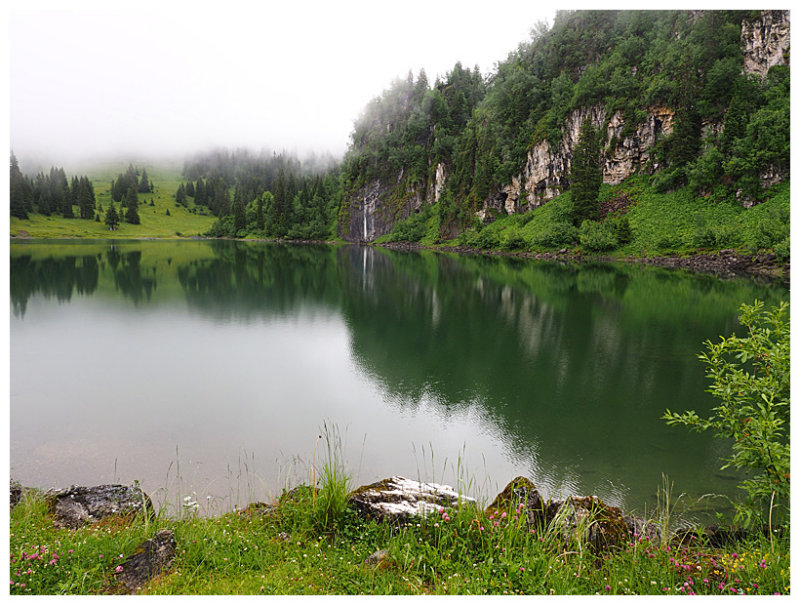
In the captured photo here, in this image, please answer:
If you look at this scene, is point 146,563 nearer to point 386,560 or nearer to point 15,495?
point 386,560

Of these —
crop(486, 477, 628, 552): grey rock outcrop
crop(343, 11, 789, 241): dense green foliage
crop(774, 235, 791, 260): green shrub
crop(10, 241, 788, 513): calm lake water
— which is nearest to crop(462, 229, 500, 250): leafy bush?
crop(343, 11, 789, 241): dense green foliage

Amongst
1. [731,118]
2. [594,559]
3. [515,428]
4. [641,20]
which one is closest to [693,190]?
[731,118]

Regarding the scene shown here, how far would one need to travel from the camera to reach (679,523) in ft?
29.5

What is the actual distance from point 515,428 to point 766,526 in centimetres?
656

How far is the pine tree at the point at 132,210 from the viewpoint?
594ft

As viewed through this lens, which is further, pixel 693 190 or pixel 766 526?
pixel 693 190

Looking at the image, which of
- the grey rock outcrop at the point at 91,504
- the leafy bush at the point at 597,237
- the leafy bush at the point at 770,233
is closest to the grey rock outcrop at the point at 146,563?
the grey rock outcrop at the point at 91,504

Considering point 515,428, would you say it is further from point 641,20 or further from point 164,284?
point 641,20

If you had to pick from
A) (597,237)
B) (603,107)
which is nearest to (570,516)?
(597,237)

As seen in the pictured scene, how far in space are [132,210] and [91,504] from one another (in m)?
205

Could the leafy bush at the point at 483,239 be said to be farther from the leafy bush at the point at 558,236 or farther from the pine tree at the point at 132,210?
the pine tree at the point at 132,210

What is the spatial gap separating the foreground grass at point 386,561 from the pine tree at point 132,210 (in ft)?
668

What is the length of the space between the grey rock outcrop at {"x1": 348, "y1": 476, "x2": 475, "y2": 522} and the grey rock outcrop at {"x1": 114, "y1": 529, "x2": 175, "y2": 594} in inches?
107

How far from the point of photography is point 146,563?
18.4 ft
